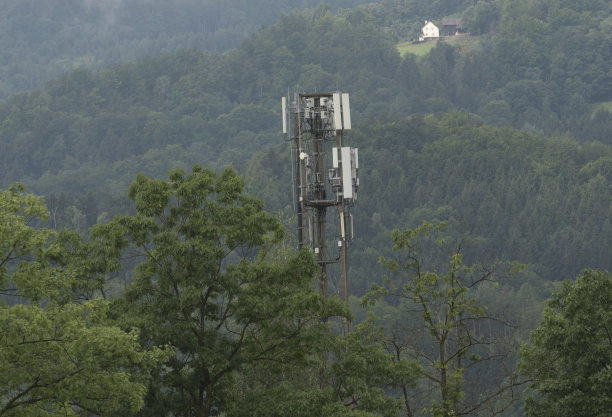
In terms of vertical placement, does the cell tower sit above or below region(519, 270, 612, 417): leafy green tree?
above

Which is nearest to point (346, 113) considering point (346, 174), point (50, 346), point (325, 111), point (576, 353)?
point (325, 111)

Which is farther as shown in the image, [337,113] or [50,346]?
[337,113]

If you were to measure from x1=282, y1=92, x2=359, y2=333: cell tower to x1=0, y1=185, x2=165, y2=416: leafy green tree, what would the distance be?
38.7 feet

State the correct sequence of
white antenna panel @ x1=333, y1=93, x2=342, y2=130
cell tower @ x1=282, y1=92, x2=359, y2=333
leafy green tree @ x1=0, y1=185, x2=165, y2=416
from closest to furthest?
leafy green tree @ x1=0, y1=185, x2=165, y2=416, cell tower @ x1=282, y1=92, x2=359, y2=333, white antenna panel @ x1=333, y1=93, x2=342, y2=130

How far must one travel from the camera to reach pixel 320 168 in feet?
113

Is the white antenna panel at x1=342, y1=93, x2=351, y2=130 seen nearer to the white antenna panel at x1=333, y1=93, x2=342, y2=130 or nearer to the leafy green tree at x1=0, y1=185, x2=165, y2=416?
the white antenna panel at x1=333, y1=93, x2=342, y2=130

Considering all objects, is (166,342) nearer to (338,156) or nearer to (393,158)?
(338,156)

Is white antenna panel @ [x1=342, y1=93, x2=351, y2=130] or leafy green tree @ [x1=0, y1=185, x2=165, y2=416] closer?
leafy green tree @ [x1=0, y1=185, x2=165, y2=416]

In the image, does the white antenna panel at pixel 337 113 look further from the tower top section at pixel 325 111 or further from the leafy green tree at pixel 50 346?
the leafy green tree at pixel 50 346

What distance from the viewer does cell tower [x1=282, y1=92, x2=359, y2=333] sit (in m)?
34.2

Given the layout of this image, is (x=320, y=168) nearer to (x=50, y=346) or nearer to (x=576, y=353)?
(x=576, y=353)

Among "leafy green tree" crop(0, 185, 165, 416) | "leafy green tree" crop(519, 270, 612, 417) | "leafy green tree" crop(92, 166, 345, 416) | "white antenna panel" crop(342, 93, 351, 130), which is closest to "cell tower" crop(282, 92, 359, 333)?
"white antenna panel" crop(342, 93, 351, 130)

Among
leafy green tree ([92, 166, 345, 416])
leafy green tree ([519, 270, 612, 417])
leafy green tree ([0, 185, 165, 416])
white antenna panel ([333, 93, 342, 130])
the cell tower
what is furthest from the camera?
white antenna panel ([333, 93, 342, 130])

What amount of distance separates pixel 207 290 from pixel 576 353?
8441 mm
